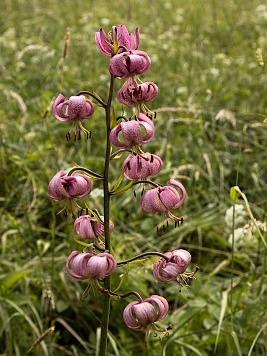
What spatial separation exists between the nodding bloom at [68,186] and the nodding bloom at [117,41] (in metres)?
0.28

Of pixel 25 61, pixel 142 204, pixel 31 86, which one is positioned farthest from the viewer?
pixel 25 61

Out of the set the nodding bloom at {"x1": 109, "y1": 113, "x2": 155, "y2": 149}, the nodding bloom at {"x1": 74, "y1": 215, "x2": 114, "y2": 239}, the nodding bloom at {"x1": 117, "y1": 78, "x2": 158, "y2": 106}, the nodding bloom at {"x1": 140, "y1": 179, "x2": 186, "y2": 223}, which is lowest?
the nodding bloom at {"x1": 74, "y1": 215, "x2": 114, "y2": 239}

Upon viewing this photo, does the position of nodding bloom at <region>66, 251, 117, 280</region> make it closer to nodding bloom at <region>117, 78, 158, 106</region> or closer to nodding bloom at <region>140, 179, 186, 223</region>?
nodding bloom at <region>140, 179, 186, 223</region>

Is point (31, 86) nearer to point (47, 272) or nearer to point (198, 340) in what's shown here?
point (47, 272)

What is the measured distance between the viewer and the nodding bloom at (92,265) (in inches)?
57.1

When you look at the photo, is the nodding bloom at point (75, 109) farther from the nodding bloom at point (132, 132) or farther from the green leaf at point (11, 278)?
the green leaf at point (11, 278)

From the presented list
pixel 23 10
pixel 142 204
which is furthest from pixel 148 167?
pixel 23 10

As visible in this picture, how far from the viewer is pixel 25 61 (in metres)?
5.81

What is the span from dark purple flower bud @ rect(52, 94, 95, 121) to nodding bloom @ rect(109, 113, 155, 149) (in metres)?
0.07

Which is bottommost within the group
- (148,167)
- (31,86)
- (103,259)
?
(31,86)

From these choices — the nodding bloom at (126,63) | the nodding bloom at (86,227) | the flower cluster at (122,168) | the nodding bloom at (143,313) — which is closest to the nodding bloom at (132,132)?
the flower cluster at (122,168)

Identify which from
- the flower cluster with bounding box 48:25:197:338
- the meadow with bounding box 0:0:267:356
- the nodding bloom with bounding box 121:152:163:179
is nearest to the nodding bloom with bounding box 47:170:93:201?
the flower cluster with bounding box 48:25:197:338

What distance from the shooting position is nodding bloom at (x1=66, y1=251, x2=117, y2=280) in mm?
1449

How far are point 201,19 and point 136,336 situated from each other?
4.66 meters
